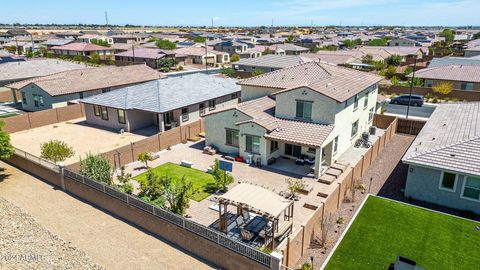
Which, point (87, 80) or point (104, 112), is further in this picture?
point (87, 80)

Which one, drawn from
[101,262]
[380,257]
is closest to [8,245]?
[101,262]

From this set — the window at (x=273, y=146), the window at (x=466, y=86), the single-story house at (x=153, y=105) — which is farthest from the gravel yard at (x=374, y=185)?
the window at (x=466, y=86)

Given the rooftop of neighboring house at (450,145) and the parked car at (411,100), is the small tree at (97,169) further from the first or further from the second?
the parked car at (411,100)

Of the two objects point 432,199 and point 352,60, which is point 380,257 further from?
point 352,60

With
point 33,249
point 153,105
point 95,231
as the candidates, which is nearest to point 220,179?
point 95,231

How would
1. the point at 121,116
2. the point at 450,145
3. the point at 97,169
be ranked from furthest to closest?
the point at 121,116 < the point at 97,169 < the point at 450,145

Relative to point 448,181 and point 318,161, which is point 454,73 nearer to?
point 448,181
